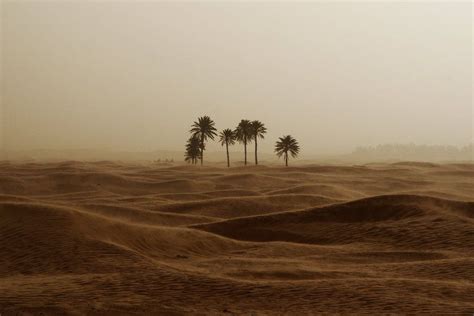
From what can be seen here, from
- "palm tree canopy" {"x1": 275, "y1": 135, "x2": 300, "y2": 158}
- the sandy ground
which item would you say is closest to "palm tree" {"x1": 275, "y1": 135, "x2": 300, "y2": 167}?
"palm tree canopy" {"x1": 275, "y1": 135, "x2": 300, "y2": 158}

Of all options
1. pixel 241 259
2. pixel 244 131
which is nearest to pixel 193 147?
pixel 244 131

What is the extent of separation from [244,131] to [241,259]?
5072cm

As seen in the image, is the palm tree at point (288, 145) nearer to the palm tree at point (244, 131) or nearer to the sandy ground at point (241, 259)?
the palm tree at point (244, 131)

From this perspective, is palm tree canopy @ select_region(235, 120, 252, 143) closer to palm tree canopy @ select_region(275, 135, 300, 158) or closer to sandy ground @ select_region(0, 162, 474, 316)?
palm tree canopy @ select_region(275, 135, 300, 158)

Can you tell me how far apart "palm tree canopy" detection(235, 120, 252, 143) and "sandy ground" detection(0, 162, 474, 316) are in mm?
38710

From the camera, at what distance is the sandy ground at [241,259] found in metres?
8.45

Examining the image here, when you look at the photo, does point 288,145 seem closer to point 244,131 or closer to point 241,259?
point 244,131

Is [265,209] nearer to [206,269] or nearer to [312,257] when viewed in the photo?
[312,257]

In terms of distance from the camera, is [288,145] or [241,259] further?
[288,145]

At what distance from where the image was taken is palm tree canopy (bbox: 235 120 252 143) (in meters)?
62.7

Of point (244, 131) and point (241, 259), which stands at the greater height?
point (244, 131)

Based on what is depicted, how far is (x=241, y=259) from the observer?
12500 mm

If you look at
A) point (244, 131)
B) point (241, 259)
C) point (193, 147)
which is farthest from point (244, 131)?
point (241, 259)

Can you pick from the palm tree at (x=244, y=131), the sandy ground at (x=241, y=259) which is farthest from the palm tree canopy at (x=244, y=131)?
the sandy ground at (x=241, y=259)
